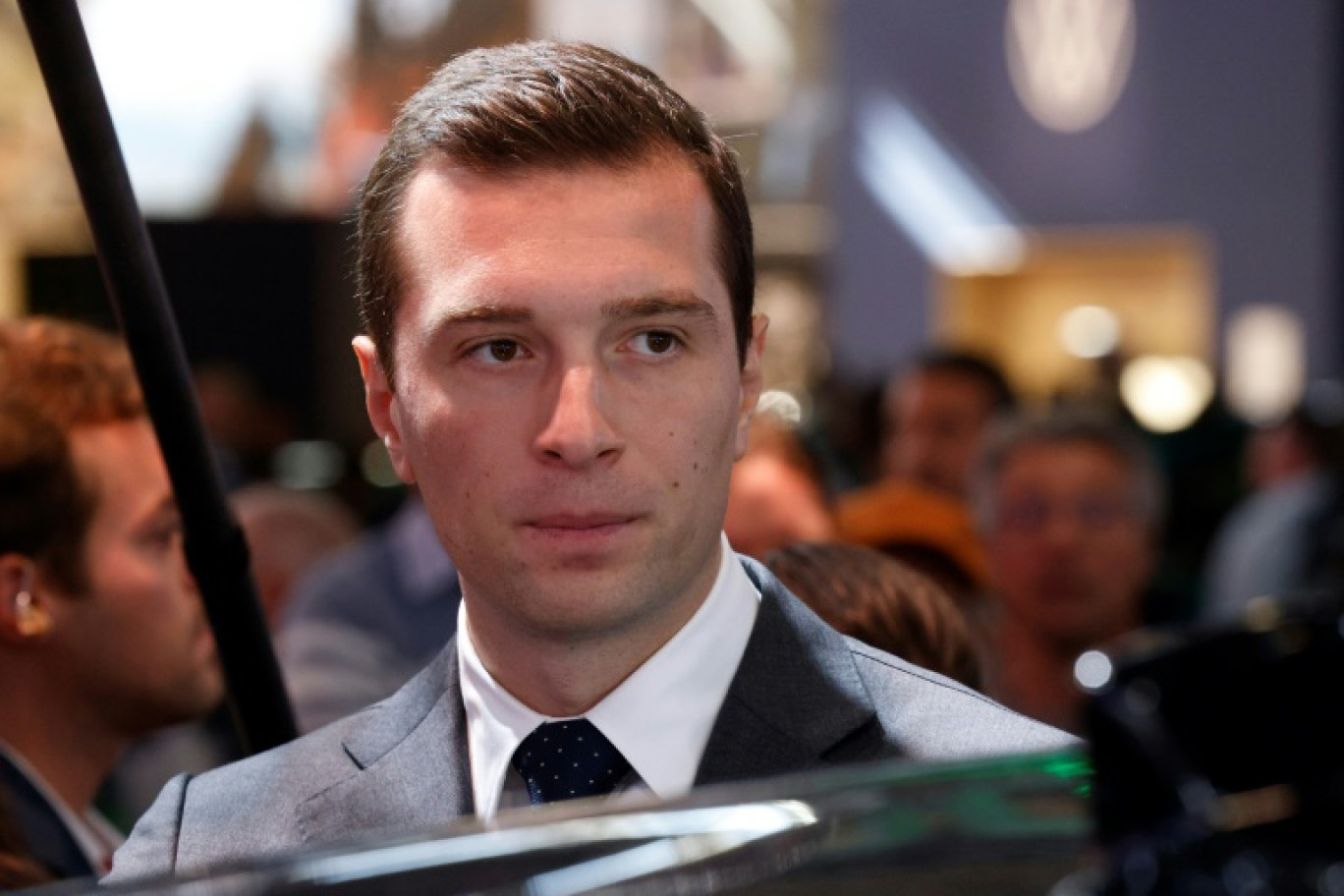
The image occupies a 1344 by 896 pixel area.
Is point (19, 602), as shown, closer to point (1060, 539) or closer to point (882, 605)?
point (882, 605)

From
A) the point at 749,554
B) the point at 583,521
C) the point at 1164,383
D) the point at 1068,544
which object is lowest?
the point at 1164,383

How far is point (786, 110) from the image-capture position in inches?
A: 486

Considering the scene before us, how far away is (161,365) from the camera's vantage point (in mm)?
1329

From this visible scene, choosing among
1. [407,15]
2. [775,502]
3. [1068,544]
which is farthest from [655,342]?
[407,15]

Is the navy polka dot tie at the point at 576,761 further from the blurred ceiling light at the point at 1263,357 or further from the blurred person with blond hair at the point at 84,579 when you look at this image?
the blurred ceiling light at the point at 1263,357

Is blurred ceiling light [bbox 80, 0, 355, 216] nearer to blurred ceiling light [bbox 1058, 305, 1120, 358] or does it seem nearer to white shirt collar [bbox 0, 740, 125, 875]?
blurred ceiling light [bbox 1058, 305, 1120, 358]

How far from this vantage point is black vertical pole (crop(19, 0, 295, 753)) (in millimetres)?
1266

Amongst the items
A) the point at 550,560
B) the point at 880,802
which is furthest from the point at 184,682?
the point at 880,802

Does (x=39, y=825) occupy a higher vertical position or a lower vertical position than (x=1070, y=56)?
higher

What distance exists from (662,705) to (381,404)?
1.02 feet

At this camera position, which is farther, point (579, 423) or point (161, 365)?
point (161, 365)

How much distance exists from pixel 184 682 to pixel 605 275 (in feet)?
3.83

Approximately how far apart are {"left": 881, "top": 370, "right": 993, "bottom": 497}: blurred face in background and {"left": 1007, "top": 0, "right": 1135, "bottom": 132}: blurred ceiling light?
587 cm

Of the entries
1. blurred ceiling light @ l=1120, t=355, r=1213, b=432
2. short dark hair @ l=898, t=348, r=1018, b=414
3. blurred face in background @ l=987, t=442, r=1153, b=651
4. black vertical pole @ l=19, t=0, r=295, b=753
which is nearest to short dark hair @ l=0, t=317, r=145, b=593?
black vertical pole @ l=19, t=0, r=295, b=753
